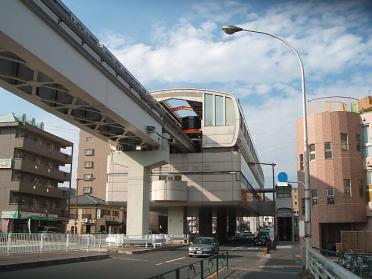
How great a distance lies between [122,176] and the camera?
65.7 m

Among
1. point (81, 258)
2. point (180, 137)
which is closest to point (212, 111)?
point (180, 137)

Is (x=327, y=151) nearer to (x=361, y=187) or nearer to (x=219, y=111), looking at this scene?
(x=361, y=187)

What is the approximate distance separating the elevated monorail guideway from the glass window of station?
23.2 m

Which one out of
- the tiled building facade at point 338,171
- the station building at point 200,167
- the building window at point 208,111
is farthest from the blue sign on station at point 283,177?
the building window at point 208,111

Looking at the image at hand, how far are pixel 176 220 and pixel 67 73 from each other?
4536cm

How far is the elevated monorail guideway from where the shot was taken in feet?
64.1

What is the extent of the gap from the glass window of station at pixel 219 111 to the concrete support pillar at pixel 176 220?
1296 cm

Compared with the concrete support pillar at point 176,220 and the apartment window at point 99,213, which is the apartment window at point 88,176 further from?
the concrete support pillar at point 176,220

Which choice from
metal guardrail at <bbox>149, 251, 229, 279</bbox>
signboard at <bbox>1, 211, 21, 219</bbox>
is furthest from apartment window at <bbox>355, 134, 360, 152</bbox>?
signboard at <bbox>1, 211, 21, 219</bbox>

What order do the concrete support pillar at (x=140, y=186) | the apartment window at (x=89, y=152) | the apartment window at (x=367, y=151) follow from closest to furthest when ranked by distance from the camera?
the apartment window at (x=367, y=151) < the concrete support pillar at (x=140, y=186) < the apartment window at (x=89, y=152)

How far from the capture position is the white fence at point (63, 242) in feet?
85.1

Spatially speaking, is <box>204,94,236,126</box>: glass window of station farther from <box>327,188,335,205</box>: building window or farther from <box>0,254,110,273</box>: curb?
<box>0,254,110,273</box>: curb

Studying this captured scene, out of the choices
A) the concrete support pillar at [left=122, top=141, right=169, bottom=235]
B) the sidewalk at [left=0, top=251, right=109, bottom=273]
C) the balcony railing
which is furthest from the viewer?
the balcony railing

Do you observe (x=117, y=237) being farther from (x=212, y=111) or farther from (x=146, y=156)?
(x=212, y=111)
